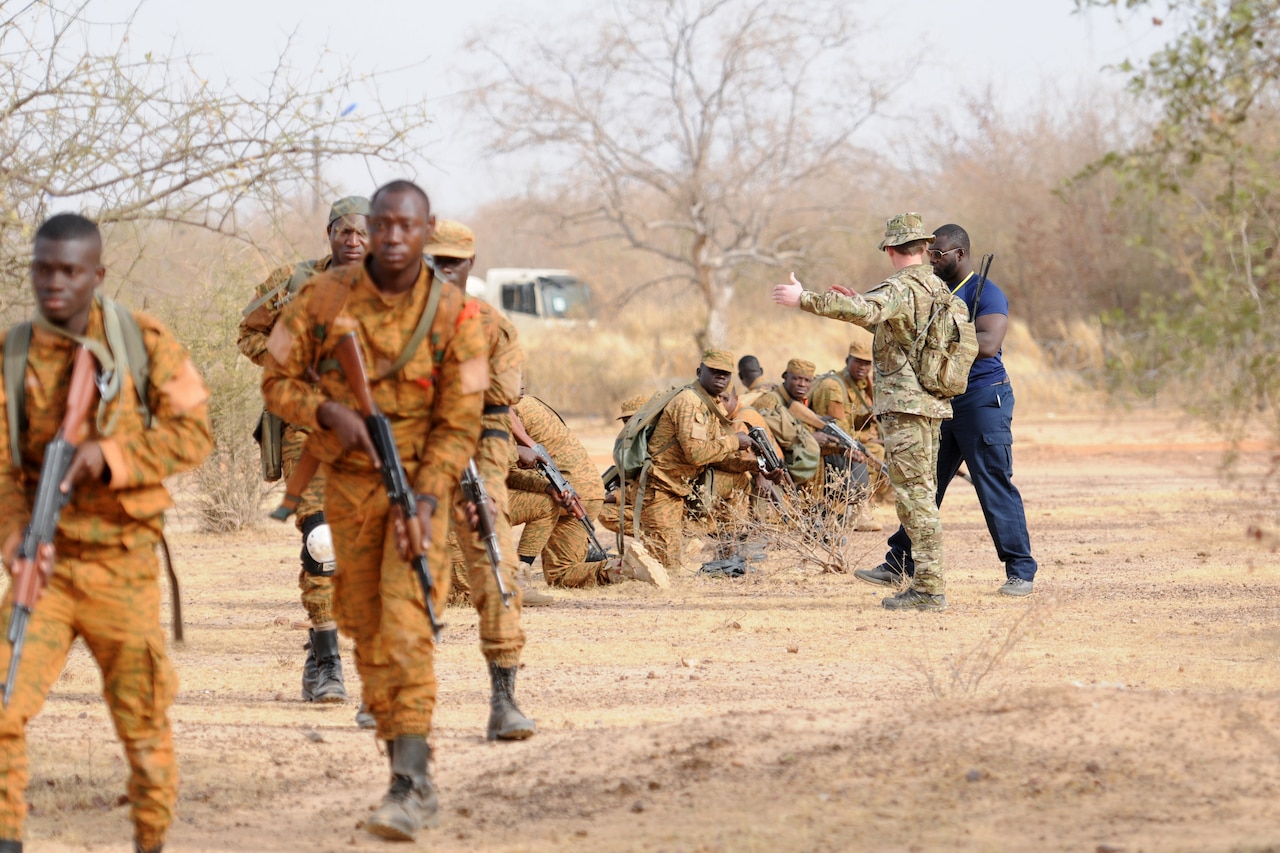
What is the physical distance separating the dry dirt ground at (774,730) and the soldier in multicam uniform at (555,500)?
29 centimetres

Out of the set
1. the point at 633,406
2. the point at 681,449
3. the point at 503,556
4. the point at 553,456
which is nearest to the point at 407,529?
the point at 503,556

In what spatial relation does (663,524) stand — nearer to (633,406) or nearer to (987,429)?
(633,406)

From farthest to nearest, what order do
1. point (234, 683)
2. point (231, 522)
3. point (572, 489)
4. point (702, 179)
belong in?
point (702, 179)
point (231, 522)
point (572, 489)
point (234, 683)

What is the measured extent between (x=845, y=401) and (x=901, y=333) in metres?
4.05

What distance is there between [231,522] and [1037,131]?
95.4 feet

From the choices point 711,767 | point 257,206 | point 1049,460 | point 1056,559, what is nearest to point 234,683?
point 711,767

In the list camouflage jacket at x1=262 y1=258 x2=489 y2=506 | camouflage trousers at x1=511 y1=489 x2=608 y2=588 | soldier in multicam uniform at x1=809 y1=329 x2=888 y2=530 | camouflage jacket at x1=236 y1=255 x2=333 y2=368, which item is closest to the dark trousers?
camouflage trousers at x1=511 y1=489 x2=608 y2=588

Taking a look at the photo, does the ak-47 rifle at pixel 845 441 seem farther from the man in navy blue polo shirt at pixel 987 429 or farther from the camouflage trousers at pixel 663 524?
the man in navy blue polo shirt at pixel 987 429

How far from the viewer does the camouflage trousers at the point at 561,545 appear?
8.70m

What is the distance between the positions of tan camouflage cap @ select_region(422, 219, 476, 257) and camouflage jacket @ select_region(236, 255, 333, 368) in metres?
0.55

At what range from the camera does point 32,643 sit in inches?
137

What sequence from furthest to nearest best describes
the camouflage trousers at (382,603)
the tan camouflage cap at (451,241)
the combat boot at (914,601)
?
the combat boot at (914,601) < the tan camouflage cap at (451,241) < the camouflage trousers at (382,603)

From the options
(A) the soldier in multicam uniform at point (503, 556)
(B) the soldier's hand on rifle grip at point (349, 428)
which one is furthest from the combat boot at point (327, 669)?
(B) the soldier's hand on rifle grip at point (349, 428)

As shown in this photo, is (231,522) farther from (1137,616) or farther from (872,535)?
(1137,616)
